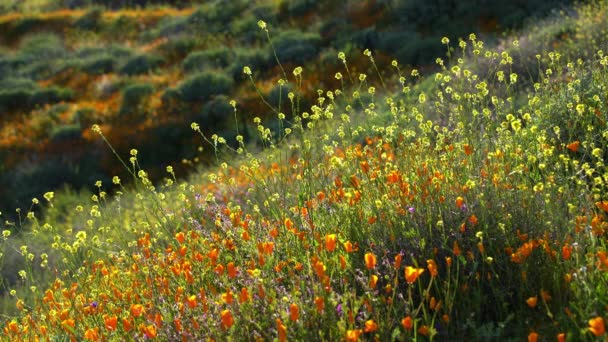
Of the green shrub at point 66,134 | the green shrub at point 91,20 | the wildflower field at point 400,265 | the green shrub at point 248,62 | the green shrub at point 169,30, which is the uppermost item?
the wildflower field at point 400,265

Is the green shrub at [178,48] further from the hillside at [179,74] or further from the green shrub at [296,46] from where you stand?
the green shrub at [296,46]

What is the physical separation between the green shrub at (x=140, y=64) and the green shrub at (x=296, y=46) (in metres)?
3.66

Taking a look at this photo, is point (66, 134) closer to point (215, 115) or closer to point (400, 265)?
point (215, 115)

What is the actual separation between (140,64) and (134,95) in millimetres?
2693

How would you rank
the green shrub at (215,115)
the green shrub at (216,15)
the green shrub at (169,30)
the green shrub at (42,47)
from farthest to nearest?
the green shrub at (169,30) → the green shrub at (42,47) → the green shrub at (216,15) → the green shrub at (215,115)

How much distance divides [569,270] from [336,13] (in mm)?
16314

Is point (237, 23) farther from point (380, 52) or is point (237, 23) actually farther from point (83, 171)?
point (83, 171)

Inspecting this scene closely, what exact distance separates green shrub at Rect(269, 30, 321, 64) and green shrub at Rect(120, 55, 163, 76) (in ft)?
12.0

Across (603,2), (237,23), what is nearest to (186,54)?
(237,23)

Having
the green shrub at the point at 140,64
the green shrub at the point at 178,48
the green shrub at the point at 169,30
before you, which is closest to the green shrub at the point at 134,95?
the green shrub at the point at 140,64

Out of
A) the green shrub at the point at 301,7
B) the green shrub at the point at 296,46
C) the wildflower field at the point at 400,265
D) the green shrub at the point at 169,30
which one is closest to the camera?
the wildflower field at the point at 400,265

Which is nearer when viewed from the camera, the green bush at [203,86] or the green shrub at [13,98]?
the green bush at [203,86]

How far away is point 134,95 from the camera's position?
15.6 m

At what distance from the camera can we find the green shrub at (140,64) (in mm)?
17797
